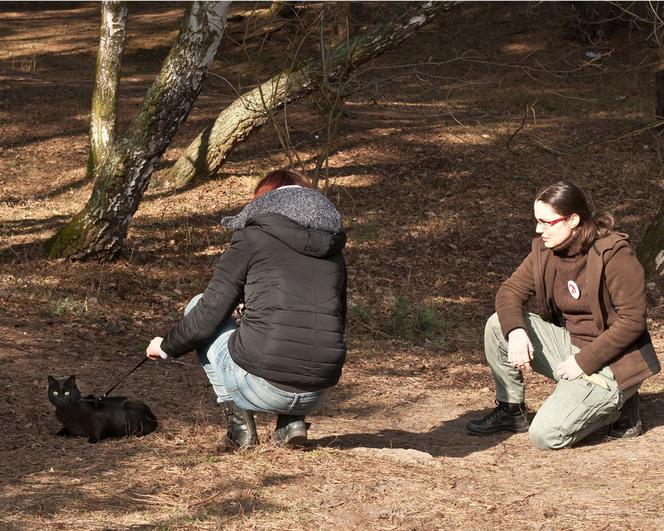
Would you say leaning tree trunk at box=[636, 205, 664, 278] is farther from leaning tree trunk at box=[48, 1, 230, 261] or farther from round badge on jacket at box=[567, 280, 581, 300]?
leaning tree trunk at box=[48, 1, 230, 261]

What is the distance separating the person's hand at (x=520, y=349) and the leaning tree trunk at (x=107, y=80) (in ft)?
24.0

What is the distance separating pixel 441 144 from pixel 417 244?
150 inches

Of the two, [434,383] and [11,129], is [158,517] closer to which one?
[434,383]

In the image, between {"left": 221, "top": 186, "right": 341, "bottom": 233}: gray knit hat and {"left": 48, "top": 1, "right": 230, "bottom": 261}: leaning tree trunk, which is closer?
{"left": 221, "top": 186, "right": 341, "bottom": 233}: gray knit hat

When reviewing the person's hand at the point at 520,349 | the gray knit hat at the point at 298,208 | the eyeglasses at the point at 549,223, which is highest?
the gray knit hat at the point at 298,208

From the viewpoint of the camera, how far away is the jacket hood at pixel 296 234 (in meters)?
4.64

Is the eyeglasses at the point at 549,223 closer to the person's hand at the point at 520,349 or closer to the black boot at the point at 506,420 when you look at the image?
→ the person's hand at the point at 520,349

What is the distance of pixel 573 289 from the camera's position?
540cm

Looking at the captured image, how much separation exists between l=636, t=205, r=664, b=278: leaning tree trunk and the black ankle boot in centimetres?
604

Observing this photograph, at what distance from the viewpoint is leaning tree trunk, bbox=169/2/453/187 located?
11188 mm

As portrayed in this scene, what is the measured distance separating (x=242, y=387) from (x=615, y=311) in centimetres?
209

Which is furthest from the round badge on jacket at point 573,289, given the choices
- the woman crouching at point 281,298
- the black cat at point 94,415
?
the black cat at point 94,415

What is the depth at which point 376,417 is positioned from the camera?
661cm

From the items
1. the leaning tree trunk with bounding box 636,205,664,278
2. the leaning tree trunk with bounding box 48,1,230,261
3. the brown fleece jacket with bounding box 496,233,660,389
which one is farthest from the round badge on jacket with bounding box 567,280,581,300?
the leaning tree trunk with bounding box 48,1,230,261
